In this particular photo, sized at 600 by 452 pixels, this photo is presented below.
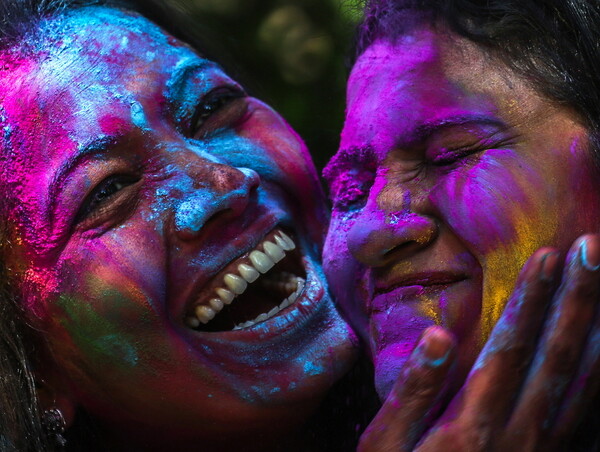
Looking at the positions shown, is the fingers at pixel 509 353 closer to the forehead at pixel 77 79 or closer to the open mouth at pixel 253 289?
the open mouth at pixel 253 289

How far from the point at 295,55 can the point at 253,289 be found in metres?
1.18

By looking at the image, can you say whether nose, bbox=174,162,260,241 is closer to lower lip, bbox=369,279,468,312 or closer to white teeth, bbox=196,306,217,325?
white teeth, bbox=196,306,217,325

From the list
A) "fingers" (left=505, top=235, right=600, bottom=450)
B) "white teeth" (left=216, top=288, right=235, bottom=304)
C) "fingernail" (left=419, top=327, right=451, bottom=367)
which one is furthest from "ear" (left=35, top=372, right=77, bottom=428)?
"fingers" (left=505, top=235, right=600, bottom=450)

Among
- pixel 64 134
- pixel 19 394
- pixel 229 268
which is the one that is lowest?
pixel 19 394

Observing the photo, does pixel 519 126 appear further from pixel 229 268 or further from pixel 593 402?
pixel 229 268

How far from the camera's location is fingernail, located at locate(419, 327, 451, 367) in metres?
1.55

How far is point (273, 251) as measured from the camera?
2.13 meters

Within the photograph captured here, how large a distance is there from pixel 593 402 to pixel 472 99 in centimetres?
63

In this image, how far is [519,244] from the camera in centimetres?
158

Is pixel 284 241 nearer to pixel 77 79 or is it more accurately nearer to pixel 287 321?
pixel 287 321

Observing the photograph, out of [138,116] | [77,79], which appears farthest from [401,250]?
[77,79]

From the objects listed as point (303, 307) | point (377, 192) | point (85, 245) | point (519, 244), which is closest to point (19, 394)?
point (85, 245)

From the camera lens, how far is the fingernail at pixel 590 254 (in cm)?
148

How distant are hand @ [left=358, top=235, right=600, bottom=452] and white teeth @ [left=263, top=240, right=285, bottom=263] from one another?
626 mm
